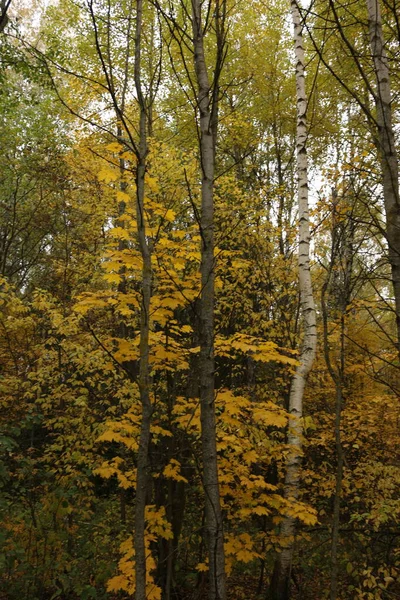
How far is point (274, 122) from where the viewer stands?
37.8ft

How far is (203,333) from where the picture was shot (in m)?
2.49

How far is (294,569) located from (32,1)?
88.6 feet

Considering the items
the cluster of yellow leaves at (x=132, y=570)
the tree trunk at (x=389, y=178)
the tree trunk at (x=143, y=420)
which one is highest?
the tree trunk at (x=389, y=178)

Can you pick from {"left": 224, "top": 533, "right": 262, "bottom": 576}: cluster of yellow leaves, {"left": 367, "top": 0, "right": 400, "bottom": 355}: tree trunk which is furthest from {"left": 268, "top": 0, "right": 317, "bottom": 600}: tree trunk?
{"left": 367, "top": 0, "right": 400, "bottom": 355}: tree trunk

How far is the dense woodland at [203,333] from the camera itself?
2.68m

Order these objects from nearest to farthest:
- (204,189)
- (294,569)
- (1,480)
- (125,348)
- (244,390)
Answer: (204,189) < (125,348) < (1,480) < (294,569) < (244,390)

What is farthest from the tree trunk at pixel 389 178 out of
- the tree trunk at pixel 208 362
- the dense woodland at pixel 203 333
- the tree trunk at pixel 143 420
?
the tree trunk at pixel 143 420

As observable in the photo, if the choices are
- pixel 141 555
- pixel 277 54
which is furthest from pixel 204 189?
pixel 277 54

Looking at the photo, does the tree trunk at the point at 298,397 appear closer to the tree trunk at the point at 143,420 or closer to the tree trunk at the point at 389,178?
the tree trunk at the point at 143,420

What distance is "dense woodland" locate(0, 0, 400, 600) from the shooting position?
2680 mm

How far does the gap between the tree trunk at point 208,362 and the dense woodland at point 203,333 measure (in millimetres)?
13

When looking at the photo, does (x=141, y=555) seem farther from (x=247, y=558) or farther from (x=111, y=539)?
(x=111, y=539)

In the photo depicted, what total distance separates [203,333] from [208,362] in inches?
7.1

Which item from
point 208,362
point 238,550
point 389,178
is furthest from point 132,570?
point 389,178
